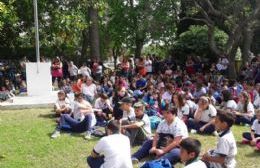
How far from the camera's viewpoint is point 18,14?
76.1ft

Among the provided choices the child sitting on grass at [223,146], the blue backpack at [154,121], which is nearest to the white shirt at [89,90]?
the blue backpack at [154,121]

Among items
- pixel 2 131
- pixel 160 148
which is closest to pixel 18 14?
pixel 2 131

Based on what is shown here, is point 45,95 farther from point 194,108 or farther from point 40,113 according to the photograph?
point 194,108

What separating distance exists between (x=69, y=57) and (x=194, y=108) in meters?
28.7

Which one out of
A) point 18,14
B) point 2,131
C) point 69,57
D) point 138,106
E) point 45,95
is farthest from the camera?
point 69,57

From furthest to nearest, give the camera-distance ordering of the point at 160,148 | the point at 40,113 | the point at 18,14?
the point at 18,14, the point at 40,113, the point at 160,148

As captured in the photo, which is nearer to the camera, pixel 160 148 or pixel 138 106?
pixel 160 148

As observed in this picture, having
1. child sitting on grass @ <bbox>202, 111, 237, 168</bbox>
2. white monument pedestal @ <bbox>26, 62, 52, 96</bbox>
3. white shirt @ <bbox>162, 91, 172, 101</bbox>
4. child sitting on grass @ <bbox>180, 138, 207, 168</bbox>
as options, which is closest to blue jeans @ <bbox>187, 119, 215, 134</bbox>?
white shirt @ <bbox>162, 91, 172, 101</bbox>

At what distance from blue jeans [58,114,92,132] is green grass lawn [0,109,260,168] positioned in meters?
0.30

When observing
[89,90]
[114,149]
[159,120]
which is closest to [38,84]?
[89,90]

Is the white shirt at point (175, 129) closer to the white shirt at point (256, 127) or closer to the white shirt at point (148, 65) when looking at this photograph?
the white shirt at point (256, 127)

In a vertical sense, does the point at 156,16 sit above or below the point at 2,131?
above

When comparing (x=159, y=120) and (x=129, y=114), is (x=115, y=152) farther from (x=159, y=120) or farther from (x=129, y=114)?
(x=159, y=120)

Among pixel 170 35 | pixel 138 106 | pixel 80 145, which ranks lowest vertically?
pixel 80 145
